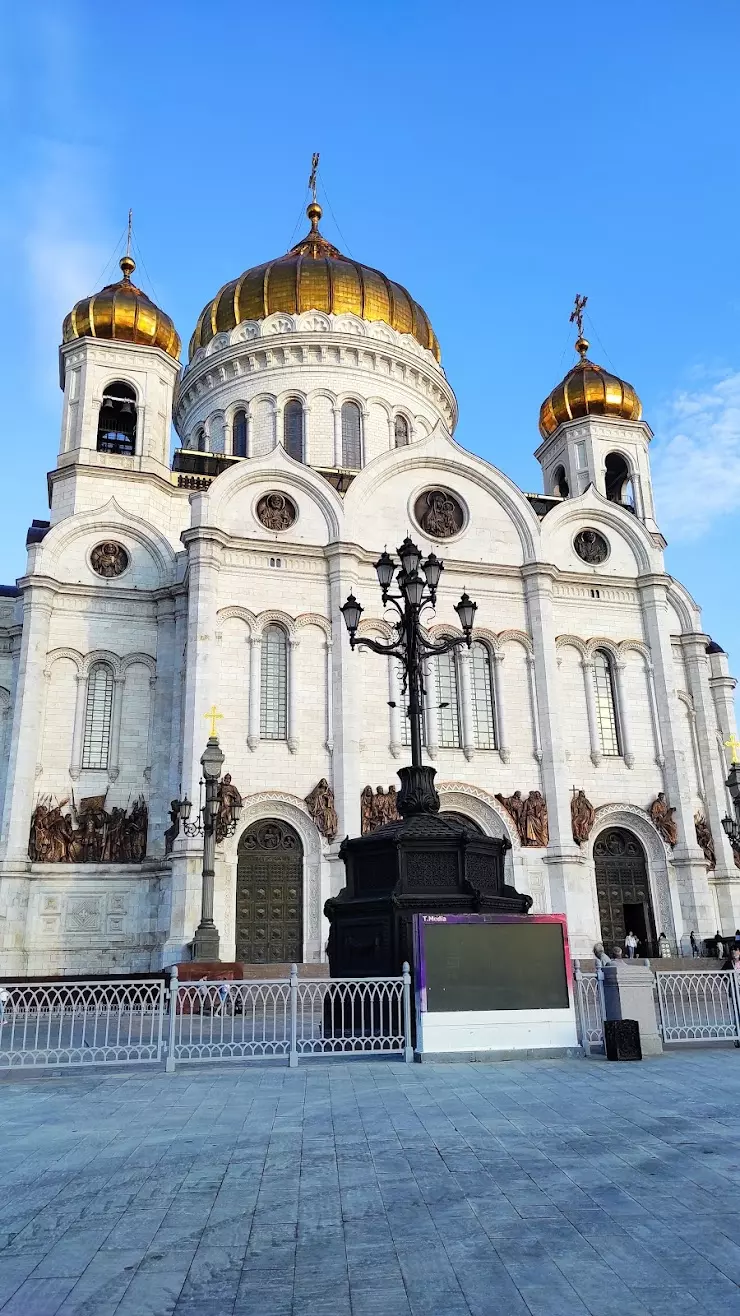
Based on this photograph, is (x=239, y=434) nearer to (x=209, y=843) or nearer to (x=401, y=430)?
(x=401, y=430)

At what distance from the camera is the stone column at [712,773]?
91.3 ft

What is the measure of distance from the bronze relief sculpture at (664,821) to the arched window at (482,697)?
5018 mm

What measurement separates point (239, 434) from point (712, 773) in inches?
817

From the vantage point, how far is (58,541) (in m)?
26.9

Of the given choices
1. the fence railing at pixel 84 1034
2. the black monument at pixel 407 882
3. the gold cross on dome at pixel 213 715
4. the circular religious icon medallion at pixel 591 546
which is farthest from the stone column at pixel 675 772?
the fence railing at pixel 84 1034

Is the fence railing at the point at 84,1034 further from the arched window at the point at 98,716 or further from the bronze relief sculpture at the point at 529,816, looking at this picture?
the bronze relief sculpture at the point at 529,816

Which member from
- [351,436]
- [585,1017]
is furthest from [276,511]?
[585,1017]

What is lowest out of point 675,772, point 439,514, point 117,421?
point 675,772

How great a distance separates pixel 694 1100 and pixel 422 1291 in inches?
193

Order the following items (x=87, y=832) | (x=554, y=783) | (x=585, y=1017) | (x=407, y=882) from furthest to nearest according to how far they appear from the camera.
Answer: (x=554, y=783)
(x=87, y=832)
(x=585, y=1017)
(x=407, y=882)

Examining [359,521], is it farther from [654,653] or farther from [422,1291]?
[422,1291]

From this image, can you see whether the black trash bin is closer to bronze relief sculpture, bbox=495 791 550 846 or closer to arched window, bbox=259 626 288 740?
bronze relief sculpture, bbox=495 791 550 846

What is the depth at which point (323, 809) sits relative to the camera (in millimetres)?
24281

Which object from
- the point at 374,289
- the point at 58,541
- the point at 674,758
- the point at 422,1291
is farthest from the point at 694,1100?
the point at 374,289
